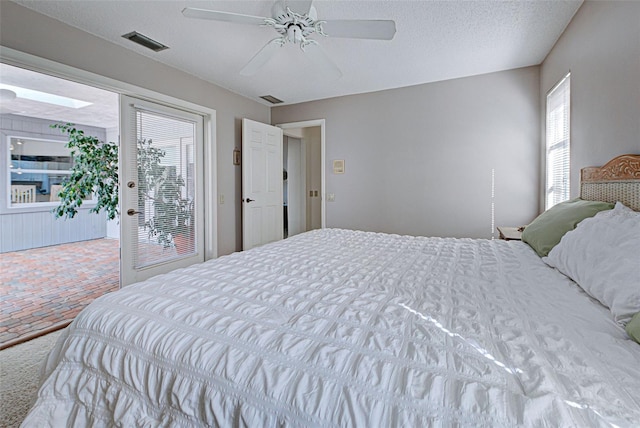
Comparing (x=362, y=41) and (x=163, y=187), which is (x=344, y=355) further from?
(x=163, y=187)

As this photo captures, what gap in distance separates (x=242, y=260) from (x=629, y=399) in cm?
157

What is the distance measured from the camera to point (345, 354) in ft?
2.59

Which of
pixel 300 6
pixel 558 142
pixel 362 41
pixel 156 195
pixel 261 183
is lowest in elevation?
pixel 156 195

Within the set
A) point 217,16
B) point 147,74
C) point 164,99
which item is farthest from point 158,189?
point 217,16

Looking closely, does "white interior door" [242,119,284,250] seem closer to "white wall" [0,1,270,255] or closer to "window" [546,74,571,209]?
"white wall" [0,1,270,255]

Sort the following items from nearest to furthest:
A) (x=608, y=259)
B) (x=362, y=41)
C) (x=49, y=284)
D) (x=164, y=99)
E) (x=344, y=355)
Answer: (x=344, y=355) → (x=608, y=259) → (x=362, y=41) → (x=164, y=99) → (x=49, y=284)

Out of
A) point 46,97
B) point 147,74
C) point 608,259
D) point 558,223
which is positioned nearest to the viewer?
point 608,259

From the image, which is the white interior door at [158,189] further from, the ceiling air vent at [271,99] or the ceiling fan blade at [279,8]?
the ceiling fan blade at [279,8]

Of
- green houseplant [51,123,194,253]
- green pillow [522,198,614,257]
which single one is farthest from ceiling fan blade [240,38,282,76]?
green pillow [522,198,614,257]

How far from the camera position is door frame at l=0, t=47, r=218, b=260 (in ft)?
7.11

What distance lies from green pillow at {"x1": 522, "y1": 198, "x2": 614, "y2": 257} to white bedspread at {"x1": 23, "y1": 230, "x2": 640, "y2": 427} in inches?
14.1

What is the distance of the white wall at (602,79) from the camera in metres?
1.58

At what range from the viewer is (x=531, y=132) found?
10.7 feet

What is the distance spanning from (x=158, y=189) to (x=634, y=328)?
3.62 metres
